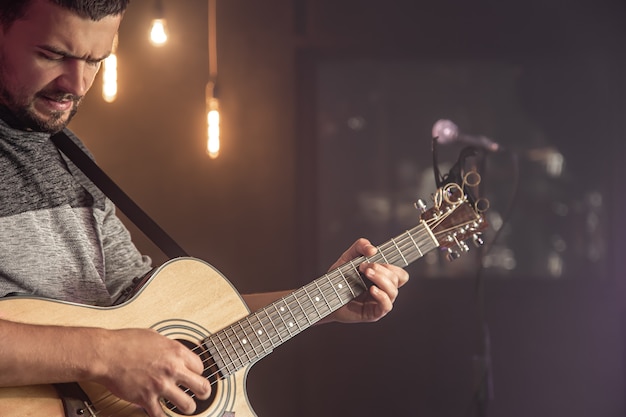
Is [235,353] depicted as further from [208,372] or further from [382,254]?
[382,254]

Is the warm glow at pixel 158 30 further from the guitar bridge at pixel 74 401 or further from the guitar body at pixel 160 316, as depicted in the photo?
the guitar bridge at pixel 74 401

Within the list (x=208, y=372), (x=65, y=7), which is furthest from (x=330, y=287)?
(x=65, y=7)

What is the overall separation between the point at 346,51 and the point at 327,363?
171cm

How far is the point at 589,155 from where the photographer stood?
3.44 m

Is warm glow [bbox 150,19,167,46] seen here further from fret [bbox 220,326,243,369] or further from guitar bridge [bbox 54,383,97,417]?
guitar bridge [bbox 54,383,97,417]

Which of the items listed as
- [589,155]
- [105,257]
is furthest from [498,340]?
[105,257]

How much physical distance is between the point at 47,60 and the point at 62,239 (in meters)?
0.41

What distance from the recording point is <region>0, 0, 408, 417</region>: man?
1.22 m

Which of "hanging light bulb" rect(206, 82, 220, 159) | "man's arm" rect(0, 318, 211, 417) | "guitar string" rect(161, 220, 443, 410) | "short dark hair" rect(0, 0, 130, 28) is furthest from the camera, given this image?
"hanging light bulb" rect(206, 82, 220, 159)

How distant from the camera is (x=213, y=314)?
4.82 feet

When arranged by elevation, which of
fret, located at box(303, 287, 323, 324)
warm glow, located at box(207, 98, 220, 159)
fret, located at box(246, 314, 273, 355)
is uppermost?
warm glow, located at box(207, 98, 220, 159)

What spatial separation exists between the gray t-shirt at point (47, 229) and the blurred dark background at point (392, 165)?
6.01ft

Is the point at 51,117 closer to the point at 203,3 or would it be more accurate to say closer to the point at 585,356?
the point at 203,3

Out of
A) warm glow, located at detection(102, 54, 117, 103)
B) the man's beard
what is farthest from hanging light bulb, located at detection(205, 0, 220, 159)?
the man's beard
